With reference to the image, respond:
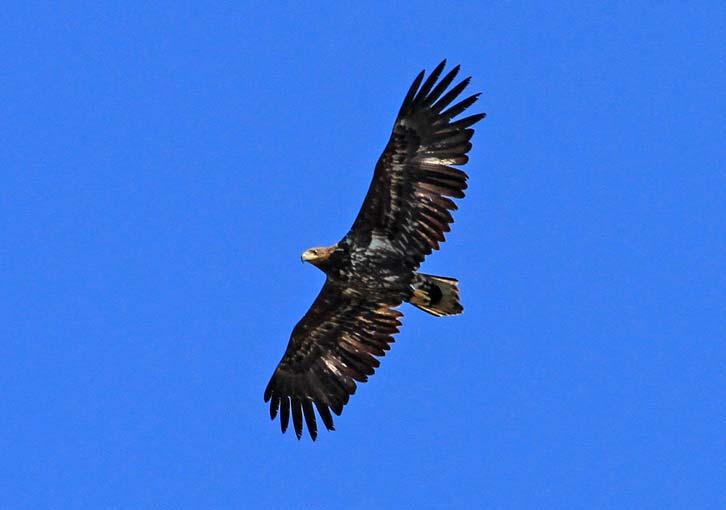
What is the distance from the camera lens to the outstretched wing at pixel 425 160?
2266 cm

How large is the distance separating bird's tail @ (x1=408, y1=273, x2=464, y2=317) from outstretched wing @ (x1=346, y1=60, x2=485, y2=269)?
0.73m

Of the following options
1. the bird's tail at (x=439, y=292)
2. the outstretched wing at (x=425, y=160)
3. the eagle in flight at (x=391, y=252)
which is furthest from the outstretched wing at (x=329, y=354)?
the outstretched wing at (x=425, y=160)

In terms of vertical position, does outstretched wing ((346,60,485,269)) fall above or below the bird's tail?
above

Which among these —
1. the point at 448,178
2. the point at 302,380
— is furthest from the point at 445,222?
the point at 302,380

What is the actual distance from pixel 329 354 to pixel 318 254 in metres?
2.01

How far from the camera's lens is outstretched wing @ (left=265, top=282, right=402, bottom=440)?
24.0 metres

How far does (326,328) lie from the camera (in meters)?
24.4

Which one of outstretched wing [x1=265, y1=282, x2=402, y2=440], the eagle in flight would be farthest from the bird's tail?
outstretched wing [x1=265, y1=282, x2=402, y2=440]

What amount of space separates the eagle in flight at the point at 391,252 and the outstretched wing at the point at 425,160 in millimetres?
15

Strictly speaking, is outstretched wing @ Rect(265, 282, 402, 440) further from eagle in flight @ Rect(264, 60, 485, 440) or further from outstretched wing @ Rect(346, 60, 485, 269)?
outstretched wing @ Rect(346, 60, 485, 269)

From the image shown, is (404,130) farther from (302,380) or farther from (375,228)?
(302,380)

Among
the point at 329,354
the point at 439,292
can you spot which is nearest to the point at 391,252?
the point at 439,292

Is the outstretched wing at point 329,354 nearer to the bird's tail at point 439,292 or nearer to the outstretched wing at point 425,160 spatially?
the bird's tail at point 439,292

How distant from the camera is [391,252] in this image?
907 inches
